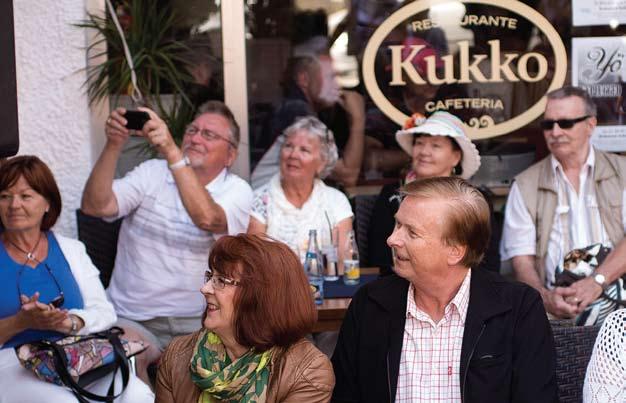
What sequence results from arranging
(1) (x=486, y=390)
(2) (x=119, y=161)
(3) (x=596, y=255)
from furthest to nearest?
(2) (x=119, y=161) < (3) (x=596, y=255) < (1) (x=486, y=390)

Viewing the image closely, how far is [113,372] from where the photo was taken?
4.10 m

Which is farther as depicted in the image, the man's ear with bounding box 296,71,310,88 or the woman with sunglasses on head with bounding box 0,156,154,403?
the man's ear with bounding box 296,71,310,88

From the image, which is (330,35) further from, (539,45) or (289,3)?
(539,45)

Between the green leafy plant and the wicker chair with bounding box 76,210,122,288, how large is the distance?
68cm

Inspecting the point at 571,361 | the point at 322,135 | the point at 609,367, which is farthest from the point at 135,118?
the point at 609,367

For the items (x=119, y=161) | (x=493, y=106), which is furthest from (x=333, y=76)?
(x=119, y=161)

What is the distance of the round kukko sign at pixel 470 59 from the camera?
5855mm

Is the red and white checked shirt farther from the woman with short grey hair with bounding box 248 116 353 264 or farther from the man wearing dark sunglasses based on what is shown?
the man wearing dark sunglasses

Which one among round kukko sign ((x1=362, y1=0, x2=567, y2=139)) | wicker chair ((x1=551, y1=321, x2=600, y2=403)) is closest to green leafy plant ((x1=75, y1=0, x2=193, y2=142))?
round kukko sign ((x1=362, y1=0, x2=567, y2=139))

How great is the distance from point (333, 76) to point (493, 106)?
939 mm

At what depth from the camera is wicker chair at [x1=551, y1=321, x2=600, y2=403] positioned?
3.46m

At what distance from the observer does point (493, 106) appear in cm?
591

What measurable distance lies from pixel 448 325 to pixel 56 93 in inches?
124

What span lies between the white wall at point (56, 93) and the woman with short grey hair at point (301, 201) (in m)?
1.14
